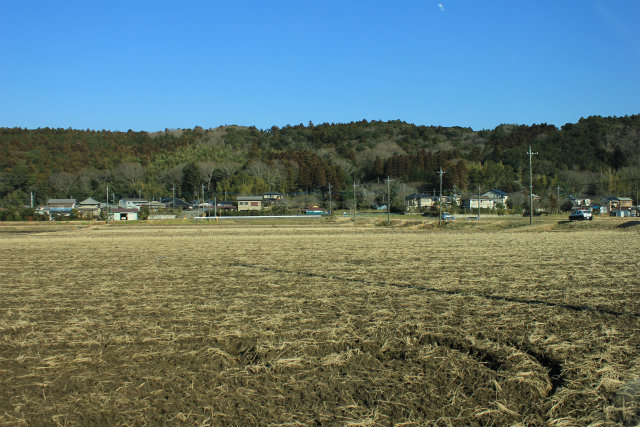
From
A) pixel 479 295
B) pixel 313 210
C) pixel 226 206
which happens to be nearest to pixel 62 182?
pixel 226 206

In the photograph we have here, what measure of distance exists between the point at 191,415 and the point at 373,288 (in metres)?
4.49

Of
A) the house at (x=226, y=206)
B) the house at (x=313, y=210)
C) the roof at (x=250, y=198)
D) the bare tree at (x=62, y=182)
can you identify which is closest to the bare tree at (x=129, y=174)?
the bare tree at (x=62, y=182)

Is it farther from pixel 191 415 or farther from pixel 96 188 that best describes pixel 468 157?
pixel 191 415

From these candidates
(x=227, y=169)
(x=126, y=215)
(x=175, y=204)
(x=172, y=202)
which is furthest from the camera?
(x=227, y=169)

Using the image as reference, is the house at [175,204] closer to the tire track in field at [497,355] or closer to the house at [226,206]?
the house at [226,206]

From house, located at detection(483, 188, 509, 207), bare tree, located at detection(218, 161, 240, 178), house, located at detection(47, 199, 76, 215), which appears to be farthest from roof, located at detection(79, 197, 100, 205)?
house, located at detection(483, 188, 509, 207)

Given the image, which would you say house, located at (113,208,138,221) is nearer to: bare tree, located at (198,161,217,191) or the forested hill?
the forested hill

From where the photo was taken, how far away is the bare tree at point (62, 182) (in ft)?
229

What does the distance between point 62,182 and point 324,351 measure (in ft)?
260

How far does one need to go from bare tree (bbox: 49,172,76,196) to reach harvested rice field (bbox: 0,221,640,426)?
7299 cm

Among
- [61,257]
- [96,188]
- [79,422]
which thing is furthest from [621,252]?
[96,188]

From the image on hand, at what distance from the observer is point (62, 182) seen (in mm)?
70250

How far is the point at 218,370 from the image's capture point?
3.41 m

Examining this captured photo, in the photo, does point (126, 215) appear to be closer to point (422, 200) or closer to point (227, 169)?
point (227, 169)
